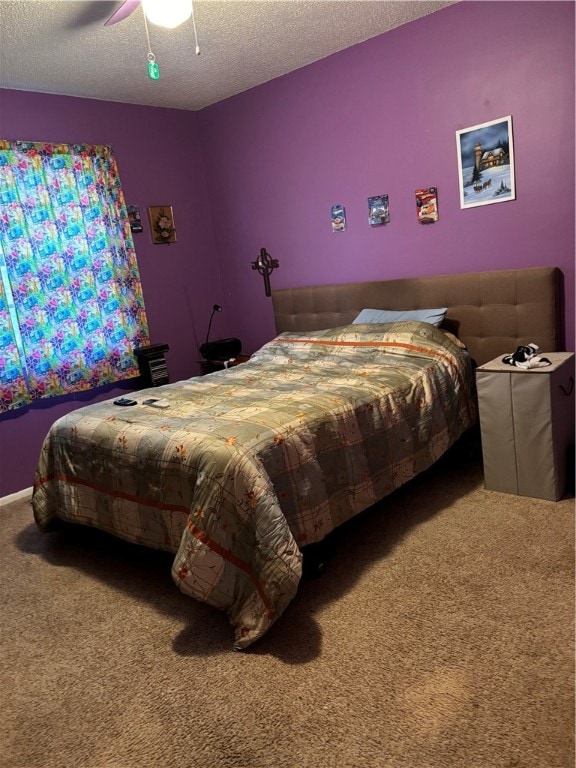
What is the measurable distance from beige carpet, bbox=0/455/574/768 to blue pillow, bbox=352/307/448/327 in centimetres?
117

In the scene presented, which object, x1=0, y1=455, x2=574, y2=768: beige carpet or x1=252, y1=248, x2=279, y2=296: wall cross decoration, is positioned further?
x1=252, y1=248, x2=279, y2=296: wall cross decoration

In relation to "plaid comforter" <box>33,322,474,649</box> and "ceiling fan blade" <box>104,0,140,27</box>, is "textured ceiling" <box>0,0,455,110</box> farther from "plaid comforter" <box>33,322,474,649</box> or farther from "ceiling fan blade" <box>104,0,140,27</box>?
"plaid comforter" <box>33,322,474,649</box>

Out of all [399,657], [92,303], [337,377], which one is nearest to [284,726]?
[399,657]

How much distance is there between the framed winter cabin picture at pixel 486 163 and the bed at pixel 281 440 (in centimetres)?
45

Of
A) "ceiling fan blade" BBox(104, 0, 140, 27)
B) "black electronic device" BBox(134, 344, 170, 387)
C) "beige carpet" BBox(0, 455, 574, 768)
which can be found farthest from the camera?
"black electronic device" BBox(134, 344, 170, 387)

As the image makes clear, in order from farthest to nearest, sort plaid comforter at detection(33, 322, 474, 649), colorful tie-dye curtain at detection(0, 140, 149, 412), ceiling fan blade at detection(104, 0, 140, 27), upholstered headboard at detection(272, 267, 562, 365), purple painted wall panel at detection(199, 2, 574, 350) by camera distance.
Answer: colorful tie-dye curtain at detection(0, 140, 149, 412), upholstered headboard at detection(272, 267, 562, 365), purple painted wall panel at detection(199, 2, 574, 350), ceiling fan blade at detection(104, 0, 140, 27), plaid comforter at detection(33, 322, 474, 649)

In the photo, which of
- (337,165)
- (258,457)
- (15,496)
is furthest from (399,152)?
(15,496)

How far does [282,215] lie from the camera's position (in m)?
4.47

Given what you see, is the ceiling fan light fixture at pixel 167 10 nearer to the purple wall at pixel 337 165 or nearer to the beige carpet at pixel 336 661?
the purple wall at pixel 337 165

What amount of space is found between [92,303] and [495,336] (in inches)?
106

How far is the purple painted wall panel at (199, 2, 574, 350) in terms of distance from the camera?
3.06 m

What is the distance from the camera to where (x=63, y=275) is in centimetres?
395

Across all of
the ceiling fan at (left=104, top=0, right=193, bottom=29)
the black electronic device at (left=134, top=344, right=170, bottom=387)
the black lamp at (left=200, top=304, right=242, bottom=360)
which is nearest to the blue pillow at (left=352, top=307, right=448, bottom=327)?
the black lamp at (left=200, top=304, right=242, bottom=360)

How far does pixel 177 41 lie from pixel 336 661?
3.23m
